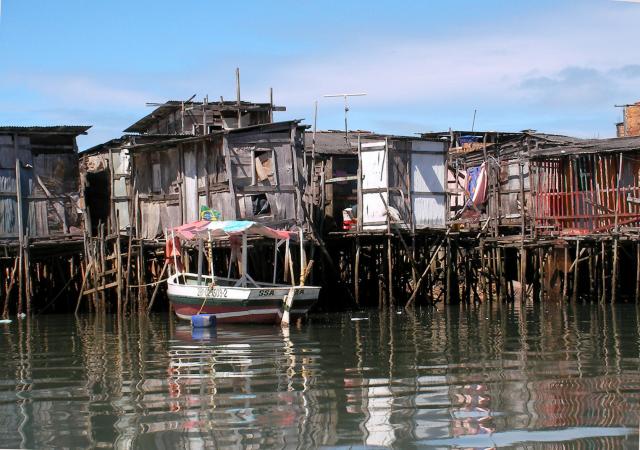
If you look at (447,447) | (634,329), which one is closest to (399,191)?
(634,329)

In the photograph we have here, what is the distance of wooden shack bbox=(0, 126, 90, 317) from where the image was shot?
29000 mm

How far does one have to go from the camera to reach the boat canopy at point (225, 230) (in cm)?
2403

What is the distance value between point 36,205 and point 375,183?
33.9 ft

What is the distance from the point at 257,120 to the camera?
117 ft

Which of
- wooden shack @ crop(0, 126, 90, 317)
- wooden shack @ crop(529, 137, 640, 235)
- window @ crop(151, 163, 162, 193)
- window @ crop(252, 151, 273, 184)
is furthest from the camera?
window @ crop(151, 163, 162, 193)

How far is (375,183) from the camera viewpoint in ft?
101

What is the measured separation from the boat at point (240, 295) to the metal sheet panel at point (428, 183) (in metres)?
6.54

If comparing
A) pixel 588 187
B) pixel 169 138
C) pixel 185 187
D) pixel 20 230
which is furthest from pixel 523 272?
pixel 20 230

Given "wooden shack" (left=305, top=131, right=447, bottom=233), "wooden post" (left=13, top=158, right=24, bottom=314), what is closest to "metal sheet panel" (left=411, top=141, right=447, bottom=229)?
"wooden shack" (left=305, top=131, right=447, bottom=233)

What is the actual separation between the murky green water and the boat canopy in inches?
98.7

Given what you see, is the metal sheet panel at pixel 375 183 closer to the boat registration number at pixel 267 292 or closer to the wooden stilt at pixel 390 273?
the wooden stilt at pixel 390 273

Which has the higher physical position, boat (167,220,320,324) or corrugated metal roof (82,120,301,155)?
corrugated metal roof (82,120,301,155)

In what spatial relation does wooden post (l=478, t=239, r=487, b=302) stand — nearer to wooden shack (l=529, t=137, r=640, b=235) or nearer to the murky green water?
wooden shack (l=529, t=137, r=640, b=235)

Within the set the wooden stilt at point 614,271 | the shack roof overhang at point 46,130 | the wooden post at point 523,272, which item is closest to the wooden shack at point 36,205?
the shack roof overhang at point 46,130
